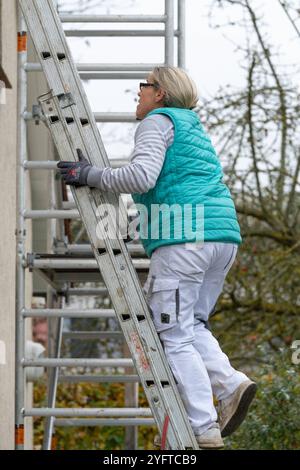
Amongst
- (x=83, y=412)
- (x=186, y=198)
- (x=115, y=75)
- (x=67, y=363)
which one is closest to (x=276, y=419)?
(x=83, y=412)

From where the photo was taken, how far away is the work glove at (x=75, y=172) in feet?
15.5

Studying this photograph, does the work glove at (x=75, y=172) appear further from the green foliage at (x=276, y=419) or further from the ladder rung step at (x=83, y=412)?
the green foliage at (x=276, y=419)

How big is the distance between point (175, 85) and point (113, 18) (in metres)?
1.69

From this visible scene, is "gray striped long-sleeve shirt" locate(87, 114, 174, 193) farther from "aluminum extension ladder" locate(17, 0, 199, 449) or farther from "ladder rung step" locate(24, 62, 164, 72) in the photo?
"ladder rung step" locate(24, 62, 164, 72)

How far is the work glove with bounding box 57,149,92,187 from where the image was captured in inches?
186

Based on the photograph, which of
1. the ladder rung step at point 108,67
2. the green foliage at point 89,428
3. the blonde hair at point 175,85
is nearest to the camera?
the blonde hair at point 175,85

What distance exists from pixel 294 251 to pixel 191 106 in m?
5.61

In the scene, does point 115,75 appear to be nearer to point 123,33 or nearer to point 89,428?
point 123,33

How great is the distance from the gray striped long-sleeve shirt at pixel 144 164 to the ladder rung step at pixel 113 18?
1764mm

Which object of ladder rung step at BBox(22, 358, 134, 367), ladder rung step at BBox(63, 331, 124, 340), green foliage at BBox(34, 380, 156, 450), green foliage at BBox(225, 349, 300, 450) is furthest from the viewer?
green foliage at BBox(34, 380, 156, 450)

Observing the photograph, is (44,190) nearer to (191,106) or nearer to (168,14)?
(168,14)

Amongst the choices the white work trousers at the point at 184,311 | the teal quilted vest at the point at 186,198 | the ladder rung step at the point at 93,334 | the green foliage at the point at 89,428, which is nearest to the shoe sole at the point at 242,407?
the white work trousers at the point at 184,311

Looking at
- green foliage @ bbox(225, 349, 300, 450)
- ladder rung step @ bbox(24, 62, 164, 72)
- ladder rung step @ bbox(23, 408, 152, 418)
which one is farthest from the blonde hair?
green foliage @ bbox(225, 349, 300, 450)

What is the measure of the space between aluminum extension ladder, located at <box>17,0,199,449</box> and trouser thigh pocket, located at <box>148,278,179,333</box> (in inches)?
2.1
